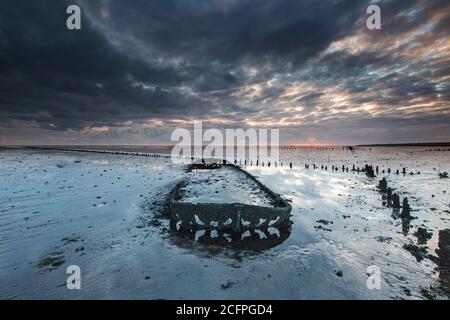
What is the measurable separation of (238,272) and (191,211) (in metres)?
5.63

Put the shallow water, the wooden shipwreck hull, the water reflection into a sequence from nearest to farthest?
1. the shallow water
2. the water reflection
3. the wooden shipwreck hull

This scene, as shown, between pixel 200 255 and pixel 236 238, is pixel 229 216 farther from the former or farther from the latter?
pixel 200 255

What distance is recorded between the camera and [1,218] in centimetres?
1609

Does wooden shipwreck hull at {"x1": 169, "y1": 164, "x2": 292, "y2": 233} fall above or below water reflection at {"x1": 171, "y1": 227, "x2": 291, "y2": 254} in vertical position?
above

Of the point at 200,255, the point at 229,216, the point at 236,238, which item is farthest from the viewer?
the point at 229,216

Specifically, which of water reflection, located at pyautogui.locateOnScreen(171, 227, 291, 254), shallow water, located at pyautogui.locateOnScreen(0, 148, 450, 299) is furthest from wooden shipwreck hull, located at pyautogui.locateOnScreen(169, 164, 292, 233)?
shallow water, located at pyautogui.locateOnScreen(0, 148, 450, 299)

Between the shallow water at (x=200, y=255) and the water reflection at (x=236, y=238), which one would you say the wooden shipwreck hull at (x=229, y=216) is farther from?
the shallow water at (x=200, y=255)

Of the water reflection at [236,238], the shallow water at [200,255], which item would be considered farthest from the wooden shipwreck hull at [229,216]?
the shallow water at [200,255]

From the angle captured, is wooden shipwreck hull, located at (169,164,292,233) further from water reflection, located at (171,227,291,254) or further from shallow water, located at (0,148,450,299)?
shallow water, located at (0,148,450,299)

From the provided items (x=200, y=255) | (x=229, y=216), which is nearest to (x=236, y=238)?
(x=229, y=216)

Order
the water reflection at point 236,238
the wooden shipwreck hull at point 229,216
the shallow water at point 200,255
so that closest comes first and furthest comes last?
the shallow water at point 200,255 < the water reflection at point 236,238 < the wooden shipwreck hull at point 229,216

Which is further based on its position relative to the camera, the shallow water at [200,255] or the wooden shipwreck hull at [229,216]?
the wooden shipwreck hull at [229,216]
